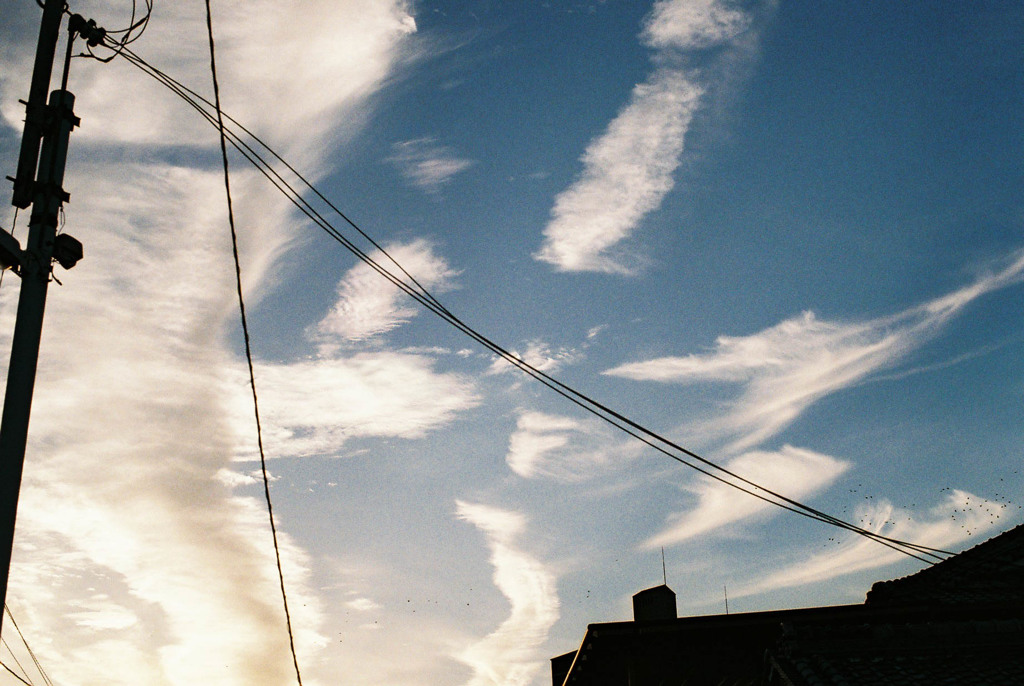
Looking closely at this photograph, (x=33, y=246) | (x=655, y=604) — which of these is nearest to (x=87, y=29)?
(x=33, y=246)

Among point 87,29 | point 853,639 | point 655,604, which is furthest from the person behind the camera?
point 655,604

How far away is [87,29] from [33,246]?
3444 millimetres

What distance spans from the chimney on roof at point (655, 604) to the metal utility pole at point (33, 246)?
19.2 m

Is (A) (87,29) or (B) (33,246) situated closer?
(B) (33,246)

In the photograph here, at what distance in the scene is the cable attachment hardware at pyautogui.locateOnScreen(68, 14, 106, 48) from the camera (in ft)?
33.3

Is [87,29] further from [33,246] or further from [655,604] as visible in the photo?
[655,604]

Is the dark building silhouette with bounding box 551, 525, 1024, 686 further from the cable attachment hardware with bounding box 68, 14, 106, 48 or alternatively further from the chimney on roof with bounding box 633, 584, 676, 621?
the cable attachment hardware with bounding box 68, 14, 106, 48

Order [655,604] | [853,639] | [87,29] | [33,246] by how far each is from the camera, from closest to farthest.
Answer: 1. [33,246]
2. [87,29]
3. [853,639]
4. [655,604]

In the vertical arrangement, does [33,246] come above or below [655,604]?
above

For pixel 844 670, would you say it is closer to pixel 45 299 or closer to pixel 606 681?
pixel 606 681

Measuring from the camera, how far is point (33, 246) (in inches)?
338

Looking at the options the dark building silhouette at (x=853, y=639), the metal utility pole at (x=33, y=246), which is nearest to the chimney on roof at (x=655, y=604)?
the dark building silhouette at (x=853, y=639)

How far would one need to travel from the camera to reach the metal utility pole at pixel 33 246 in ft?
24.8

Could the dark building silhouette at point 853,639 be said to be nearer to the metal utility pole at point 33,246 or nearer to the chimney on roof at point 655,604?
the chimney on roof at point 655,604
